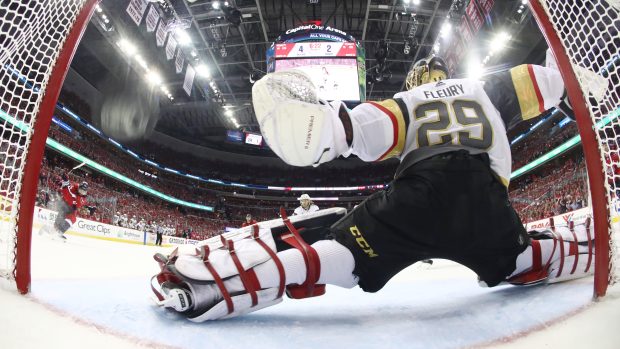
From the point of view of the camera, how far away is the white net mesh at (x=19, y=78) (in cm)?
85

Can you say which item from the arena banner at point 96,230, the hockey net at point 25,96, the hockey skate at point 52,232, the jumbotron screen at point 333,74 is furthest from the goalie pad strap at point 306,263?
the arena banner at point 96,230

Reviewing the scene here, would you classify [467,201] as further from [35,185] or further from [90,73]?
[90,73]

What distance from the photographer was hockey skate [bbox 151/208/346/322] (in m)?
0.84

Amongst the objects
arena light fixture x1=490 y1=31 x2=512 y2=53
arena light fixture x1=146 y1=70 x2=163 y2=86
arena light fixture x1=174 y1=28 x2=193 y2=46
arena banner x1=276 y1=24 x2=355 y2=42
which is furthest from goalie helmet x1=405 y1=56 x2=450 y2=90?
arena light fixture x1=146 y1=70 x2=163 y2=86

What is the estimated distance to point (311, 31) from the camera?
6.81 metres

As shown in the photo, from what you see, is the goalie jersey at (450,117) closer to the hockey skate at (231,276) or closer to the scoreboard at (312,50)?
the hockey skate at (231,276)

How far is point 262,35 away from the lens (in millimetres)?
12688

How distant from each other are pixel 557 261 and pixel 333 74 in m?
5.60

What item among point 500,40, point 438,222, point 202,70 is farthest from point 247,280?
point 202,70

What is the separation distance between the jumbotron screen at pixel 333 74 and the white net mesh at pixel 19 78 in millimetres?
5174

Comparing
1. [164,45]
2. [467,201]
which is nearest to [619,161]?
[467,201]

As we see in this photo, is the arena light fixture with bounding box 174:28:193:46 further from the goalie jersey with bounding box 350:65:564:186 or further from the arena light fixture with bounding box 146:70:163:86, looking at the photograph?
the goalie jersey with bounding box 350:65:564:186

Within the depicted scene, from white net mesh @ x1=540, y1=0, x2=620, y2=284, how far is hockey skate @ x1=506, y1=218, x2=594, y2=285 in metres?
0.22

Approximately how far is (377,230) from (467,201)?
0.23 m
